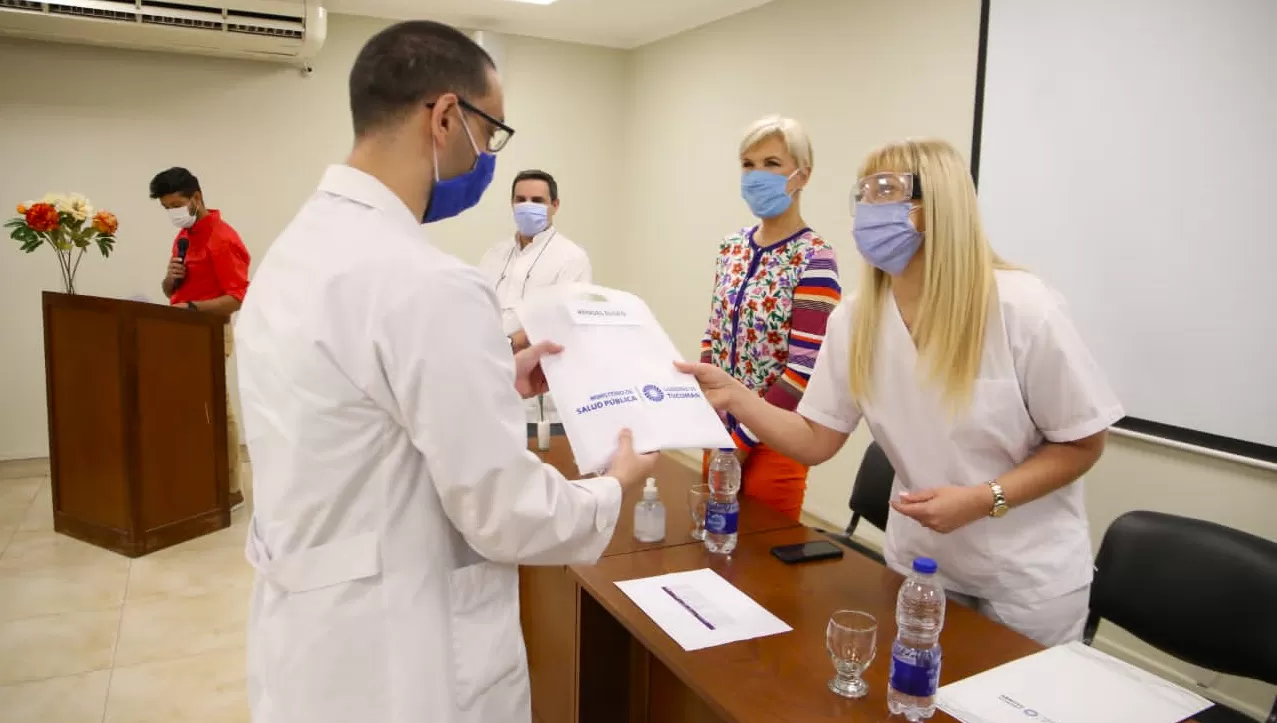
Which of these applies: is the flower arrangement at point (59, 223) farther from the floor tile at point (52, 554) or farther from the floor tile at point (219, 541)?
the floor tile at point (219, 541)

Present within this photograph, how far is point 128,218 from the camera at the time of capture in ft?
16.7

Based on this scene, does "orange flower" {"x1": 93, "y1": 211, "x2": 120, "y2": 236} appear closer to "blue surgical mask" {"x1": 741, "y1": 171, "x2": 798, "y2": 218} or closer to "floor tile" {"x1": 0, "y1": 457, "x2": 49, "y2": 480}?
"floor tile" {"x1": 0, "y1": 457, "x2": 49, "y2": 480}

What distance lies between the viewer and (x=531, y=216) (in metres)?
3.74

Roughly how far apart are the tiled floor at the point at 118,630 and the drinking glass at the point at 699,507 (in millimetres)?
1669

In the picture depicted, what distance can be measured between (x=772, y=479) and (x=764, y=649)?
89 cm

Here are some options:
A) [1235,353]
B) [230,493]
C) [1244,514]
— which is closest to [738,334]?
[1235,353]

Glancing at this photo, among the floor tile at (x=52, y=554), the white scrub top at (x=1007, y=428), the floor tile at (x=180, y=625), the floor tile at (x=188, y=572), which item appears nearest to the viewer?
the white scrub top at (x=1007, y=428)

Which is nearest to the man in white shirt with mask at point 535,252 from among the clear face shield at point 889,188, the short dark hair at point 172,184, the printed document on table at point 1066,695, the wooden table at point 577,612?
the wooden table at point 577,612

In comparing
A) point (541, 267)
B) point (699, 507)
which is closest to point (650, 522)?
point (699, 507)

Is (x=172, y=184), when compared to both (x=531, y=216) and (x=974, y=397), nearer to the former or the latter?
(x=531, y=216)

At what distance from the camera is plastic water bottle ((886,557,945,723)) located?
43.8 inches

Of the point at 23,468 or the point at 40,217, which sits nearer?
the point at 40,217

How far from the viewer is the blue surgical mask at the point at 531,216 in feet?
12.3

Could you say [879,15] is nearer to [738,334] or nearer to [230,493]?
[738,334]
